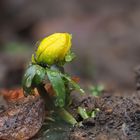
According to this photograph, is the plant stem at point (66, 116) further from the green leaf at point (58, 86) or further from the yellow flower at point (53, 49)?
the yellow flower at point (53, 49)

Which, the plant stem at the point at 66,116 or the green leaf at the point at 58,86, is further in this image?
the plant stem at the point at 66,116

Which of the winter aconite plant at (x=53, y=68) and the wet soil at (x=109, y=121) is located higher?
the winter aconite plant at (x=53, y=68)

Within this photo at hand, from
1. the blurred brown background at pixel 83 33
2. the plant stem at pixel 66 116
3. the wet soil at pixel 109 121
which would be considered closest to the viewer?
the wet soil at pixel 109 121

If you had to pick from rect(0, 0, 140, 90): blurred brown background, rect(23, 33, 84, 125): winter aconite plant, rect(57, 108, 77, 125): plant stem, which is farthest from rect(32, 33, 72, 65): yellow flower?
rect(0, 0, 140, 90): blurred brown background

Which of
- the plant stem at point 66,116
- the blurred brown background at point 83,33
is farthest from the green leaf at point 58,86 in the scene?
the blurred brown background at point 83,33

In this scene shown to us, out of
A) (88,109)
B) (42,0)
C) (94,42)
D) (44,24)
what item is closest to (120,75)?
(94,42)

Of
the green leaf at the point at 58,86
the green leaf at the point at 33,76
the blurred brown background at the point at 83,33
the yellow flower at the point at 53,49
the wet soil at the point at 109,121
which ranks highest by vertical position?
the blurred brown background at the point at 83,33

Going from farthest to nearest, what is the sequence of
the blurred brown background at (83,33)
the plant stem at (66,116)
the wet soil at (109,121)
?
the blurred brown background at (83,33) → the plant stem at (66,116) → the wet soil at (109,121)
